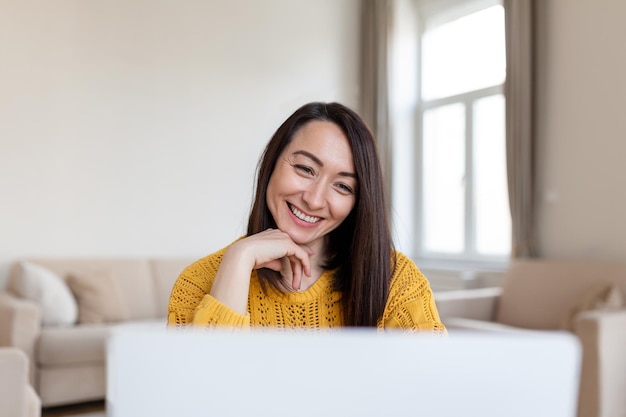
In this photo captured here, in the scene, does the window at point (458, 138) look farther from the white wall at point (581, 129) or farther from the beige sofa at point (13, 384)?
the beige sofa at point (13, 384)

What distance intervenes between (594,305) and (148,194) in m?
3.22

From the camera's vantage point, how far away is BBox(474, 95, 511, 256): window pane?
4977mm

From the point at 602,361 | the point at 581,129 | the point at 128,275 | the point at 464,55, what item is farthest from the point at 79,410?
the point at 464,55

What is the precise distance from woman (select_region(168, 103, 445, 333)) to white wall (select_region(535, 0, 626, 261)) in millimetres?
3135

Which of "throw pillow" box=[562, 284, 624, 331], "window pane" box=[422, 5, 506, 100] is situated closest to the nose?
"throw pillow" box=[562, 284, 624, 331]

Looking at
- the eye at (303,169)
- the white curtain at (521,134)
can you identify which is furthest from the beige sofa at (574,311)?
the eye at (303,169)

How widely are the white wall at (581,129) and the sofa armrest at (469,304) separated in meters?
0.51

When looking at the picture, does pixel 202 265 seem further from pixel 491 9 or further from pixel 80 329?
pixel 491 9

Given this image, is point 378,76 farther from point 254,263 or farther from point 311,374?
point 311,374

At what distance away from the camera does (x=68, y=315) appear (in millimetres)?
4039

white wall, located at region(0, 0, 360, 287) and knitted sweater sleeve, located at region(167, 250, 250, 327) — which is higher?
white wall, located at region(0, 0, 360, 287)

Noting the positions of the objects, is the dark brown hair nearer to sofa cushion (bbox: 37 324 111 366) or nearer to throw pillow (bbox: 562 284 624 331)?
throw pillow (bbox: 562 284 624 331)

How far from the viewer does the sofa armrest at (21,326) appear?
3.68 metres

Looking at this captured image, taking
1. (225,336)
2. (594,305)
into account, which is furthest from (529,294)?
(225,336)
